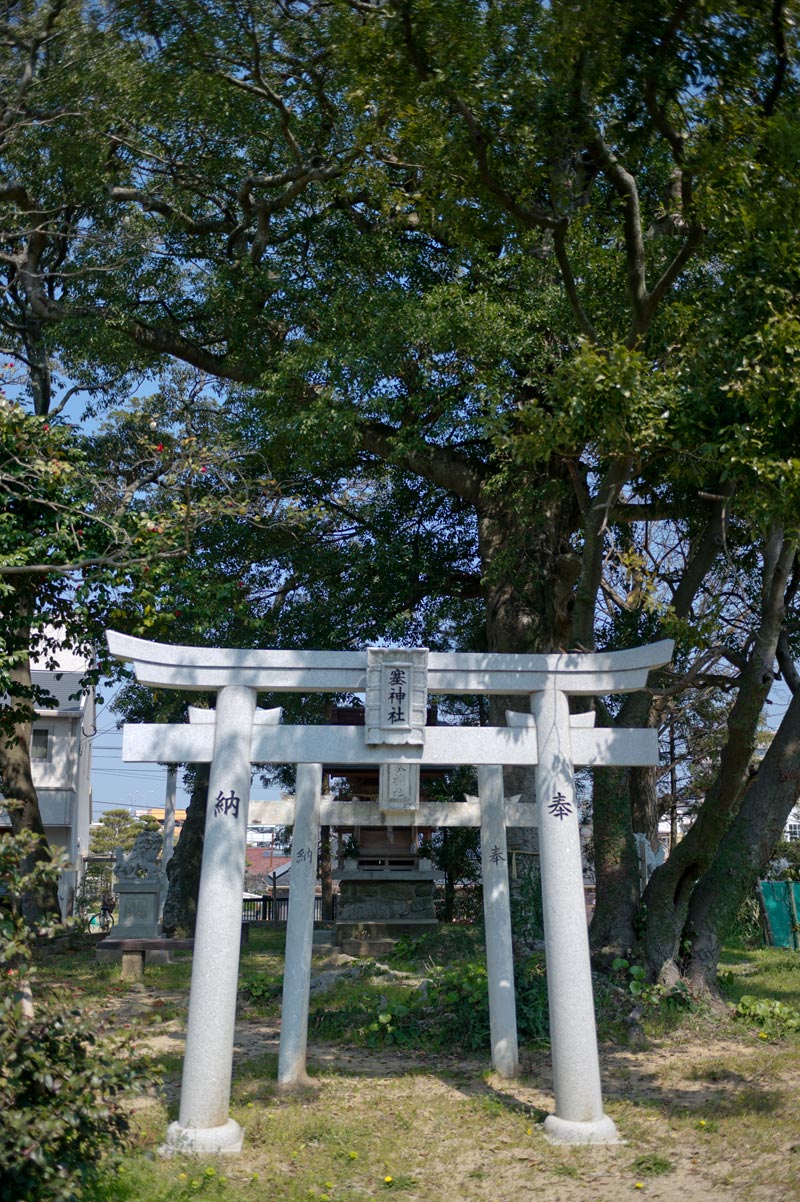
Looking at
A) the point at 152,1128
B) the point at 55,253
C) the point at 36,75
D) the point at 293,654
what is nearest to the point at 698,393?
the point at 293,654

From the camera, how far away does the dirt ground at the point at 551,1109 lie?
6.13 m

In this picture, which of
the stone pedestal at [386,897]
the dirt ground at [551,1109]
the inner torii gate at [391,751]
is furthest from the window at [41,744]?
the inner torii gate at [391,751]

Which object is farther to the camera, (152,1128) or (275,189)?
(275,189)

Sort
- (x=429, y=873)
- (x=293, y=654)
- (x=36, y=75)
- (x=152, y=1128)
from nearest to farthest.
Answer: (x=152, y=1128), (x=293, y=654), (x=36, y=75), (x=429, y=873)

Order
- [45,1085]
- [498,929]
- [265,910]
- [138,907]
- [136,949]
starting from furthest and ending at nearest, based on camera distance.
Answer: [265,910] < [138,907] < [136,949] < [498,929] < [45,1085]

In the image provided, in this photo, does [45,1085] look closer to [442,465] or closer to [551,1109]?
[551,1109]

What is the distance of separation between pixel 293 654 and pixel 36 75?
1040cm

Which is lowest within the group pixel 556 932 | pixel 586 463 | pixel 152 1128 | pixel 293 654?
pixel 152 1128

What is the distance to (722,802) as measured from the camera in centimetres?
1029

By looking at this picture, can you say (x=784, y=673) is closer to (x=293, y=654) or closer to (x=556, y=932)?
(x=556, y=932)

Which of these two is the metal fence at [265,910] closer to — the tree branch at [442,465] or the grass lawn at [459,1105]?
the grass lawn at [459,1105]

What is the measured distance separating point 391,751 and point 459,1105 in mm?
2777

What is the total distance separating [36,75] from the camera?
1359 centimetres

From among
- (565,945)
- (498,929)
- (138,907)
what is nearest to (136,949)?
(138,907)
